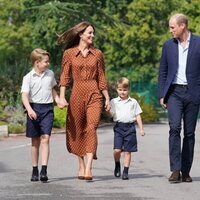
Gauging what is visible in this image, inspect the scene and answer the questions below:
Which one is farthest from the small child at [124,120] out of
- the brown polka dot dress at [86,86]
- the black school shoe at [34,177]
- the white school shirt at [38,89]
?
the black school shoe at [34,177]

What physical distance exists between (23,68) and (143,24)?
21.1 metres

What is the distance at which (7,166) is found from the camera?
13836 mm

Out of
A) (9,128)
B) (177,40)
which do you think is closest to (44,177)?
(177,40)

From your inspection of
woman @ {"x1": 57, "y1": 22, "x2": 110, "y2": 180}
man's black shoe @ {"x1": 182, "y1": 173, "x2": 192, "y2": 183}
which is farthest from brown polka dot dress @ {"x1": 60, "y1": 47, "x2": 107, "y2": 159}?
man's black shoe @ {"x1": 182, "y1": 173, "x2": 192, "y2": 183}

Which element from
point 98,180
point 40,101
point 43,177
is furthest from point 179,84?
point 43,177

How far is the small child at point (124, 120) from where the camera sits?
1216 cm

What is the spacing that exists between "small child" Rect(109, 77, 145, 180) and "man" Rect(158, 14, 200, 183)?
809mm

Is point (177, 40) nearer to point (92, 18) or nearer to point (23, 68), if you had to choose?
point (23, 68)

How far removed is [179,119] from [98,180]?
1.33 meters

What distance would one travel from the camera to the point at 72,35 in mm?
11648

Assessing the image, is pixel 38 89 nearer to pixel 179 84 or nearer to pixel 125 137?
pixel 125 137

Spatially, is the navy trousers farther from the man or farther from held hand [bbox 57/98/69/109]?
held hand [bbox 57/98/69/109]

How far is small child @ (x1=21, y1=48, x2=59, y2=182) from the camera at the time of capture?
1151cm

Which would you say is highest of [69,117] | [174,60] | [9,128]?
[174,60]
